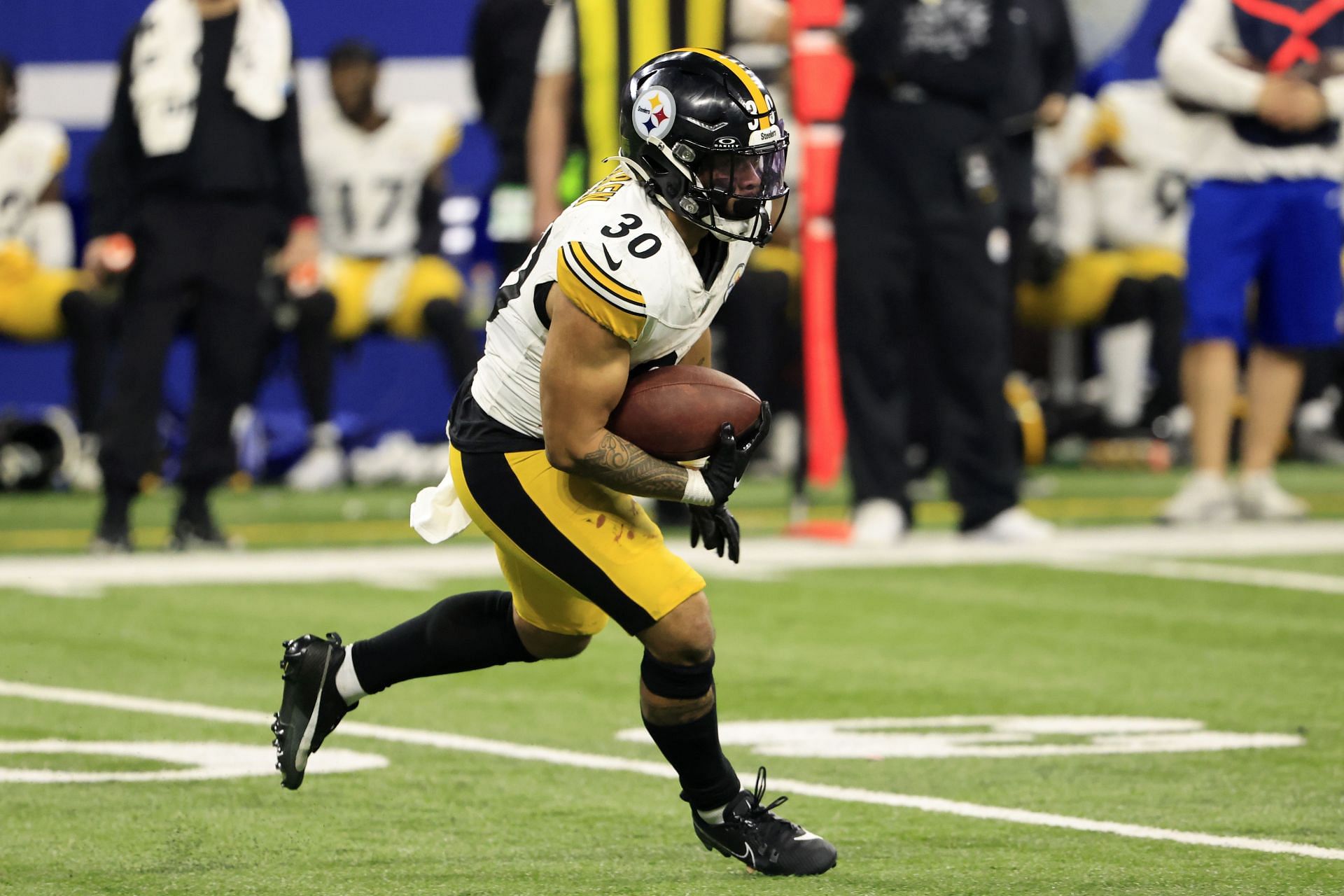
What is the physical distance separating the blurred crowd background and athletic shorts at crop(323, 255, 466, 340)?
0.05 ft

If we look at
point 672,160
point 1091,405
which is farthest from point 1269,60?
point 672,160

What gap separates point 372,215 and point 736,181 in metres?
9.67

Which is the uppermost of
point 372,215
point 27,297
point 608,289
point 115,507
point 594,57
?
point 608,289

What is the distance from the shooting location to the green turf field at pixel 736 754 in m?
4.13

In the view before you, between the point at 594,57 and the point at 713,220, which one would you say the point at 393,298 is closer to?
the point at 594,57

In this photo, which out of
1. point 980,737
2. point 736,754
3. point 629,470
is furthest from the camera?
point 980,737

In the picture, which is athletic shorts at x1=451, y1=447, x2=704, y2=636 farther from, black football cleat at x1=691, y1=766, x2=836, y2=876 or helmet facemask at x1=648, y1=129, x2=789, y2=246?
helmet facemask at x1=648, y1=129, x2=789, y2=246

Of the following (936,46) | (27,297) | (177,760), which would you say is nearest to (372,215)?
(27,297)

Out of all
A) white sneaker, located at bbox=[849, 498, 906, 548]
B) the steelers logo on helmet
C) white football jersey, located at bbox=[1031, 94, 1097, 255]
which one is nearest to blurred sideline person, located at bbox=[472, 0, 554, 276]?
white sneaker, located at bbox=[849, 498, 906, 548]

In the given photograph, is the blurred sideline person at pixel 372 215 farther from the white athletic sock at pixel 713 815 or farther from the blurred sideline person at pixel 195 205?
the white athletic sock at pixel 713 815

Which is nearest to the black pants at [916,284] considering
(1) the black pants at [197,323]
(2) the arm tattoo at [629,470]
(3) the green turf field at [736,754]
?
(3) the green turf field at [736,754]

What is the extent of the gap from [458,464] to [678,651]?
0.59 metres

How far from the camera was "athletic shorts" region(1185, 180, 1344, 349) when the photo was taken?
993 centimetres

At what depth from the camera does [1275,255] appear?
10055 millimetres
